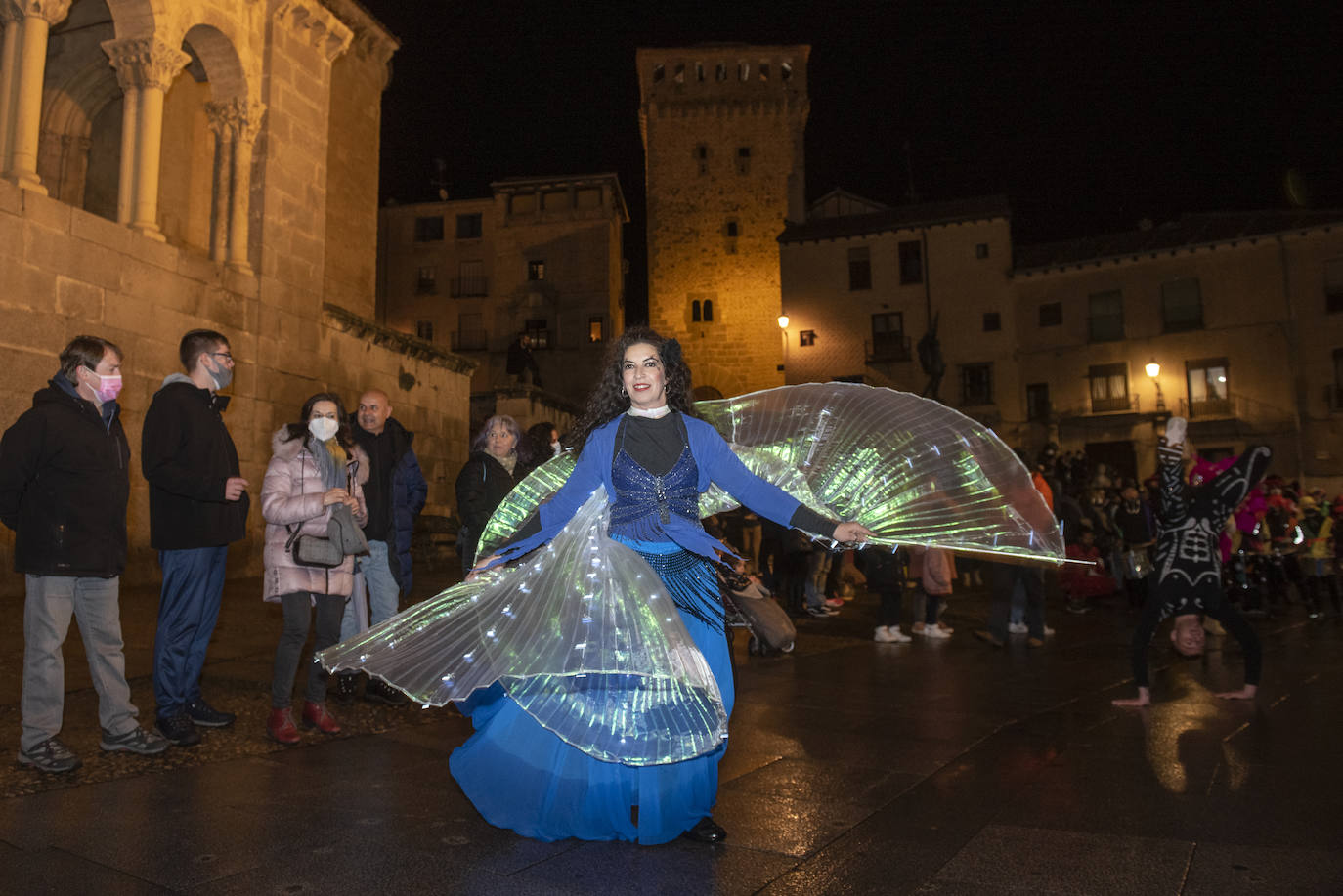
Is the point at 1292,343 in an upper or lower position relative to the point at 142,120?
upper

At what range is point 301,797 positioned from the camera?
374 cm

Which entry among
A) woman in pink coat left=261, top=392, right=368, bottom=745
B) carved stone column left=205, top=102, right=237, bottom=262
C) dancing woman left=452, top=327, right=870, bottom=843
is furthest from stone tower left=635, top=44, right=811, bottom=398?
dancing woman left=452, top=327, right=870, bottom=843

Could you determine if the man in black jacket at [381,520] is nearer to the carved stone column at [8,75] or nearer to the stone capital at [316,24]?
the carved stone column at [8,75]

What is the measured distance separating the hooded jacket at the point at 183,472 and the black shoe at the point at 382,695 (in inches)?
57.0

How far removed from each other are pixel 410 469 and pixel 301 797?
2953 mm

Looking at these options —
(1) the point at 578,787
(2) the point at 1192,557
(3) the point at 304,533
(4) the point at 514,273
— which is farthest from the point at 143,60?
(4) the point at 514,273

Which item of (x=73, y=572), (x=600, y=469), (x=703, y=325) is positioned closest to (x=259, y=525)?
(x=73, y=572)

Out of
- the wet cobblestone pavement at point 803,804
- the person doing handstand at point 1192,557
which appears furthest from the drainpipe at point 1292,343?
the person doing handstand at point 1192,557

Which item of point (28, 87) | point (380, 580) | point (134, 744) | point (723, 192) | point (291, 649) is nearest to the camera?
point (134, 744)

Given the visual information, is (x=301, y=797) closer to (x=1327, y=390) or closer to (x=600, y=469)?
(x=600, y=469)

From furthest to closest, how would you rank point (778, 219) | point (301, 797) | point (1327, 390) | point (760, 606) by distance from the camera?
point (778, 219)
point (1327, 390)
point (301, 797)
point (760, 606)

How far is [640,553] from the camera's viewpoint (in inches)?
138

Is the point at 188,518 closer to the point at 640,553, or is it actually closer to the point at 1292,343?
the point at 640,553

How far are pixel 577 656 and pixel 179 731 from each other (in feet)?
8.72
